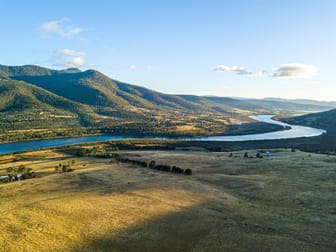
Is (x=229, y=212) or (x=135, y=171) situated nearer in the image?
(x=229, y=212)

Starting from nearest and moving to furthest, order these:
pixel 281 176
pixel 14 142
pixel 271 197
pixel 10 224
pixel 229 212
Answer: pixel 10 224 → pixel 229 212 → pixel 271 197 → pixel 281 176 → pixel 14 142

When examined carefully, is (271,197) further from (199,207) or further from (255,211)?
(199,207)

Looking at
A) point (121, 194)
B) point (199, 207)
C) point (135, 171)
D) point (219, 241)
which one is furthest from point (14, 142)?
point (219, 241)

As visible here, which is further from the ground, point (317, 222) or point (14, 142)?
point (317, 222)

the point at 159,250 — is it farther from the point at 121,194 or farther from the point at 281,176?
the point at 281,176

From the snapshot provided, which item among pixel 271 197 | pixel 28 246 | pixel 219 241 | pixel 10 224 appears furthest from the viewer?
pixel 271 197

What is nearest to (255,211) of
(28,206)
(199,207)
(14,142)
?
(199,207)
